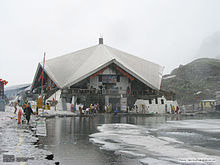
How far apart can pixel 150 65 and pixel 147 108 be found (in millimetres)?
18977

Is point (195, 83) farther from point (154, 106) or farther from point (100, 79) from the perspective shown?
point (100, 79)

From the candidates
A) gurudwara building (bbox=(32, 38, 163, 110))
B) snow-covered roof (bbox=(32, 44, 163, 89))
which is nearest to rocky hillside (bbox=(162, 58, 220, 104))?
snow-covered roof (bbox=(32, 44, 163, 89))

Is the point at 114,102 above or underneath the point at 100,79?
underneath

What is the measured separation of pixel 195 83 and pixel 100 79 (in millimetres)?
88177

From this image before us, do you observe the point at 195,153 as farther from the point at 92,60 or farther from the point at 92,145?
the point at 92,60

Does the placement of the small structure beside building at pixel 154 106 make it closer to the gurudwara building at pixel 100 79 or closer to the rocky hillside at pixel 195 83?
the gurudwara building at pixel 100 79

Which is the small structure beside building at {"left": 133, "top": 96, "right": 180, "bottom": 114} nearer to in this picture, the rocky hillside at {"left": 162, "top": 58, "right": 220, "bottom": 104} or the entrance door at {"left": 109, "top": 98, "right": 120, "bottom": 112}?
the entrance door at {"left": 109, "top": 98, "right": 120, "bottom": 112}

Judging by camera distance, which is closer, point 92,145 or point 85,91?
point 92,145

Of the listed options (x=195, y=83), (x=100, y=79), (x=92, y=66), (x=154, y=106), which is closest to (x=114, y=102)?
(x=100, y=79)

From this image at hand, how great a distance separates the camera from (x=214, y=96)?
3878 inches

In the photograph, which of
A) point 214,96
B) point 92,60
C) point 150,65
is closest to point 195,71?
point 214,96

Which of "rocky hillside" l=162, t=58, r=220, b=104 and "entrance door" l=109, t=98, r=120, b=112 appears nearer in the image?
"entrance door" l=109, t=98, r=120, b=112

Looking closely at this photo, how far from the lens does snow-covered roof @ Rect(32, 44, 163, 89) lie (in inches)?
1796

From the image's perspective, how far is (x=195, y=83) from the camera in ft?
411
